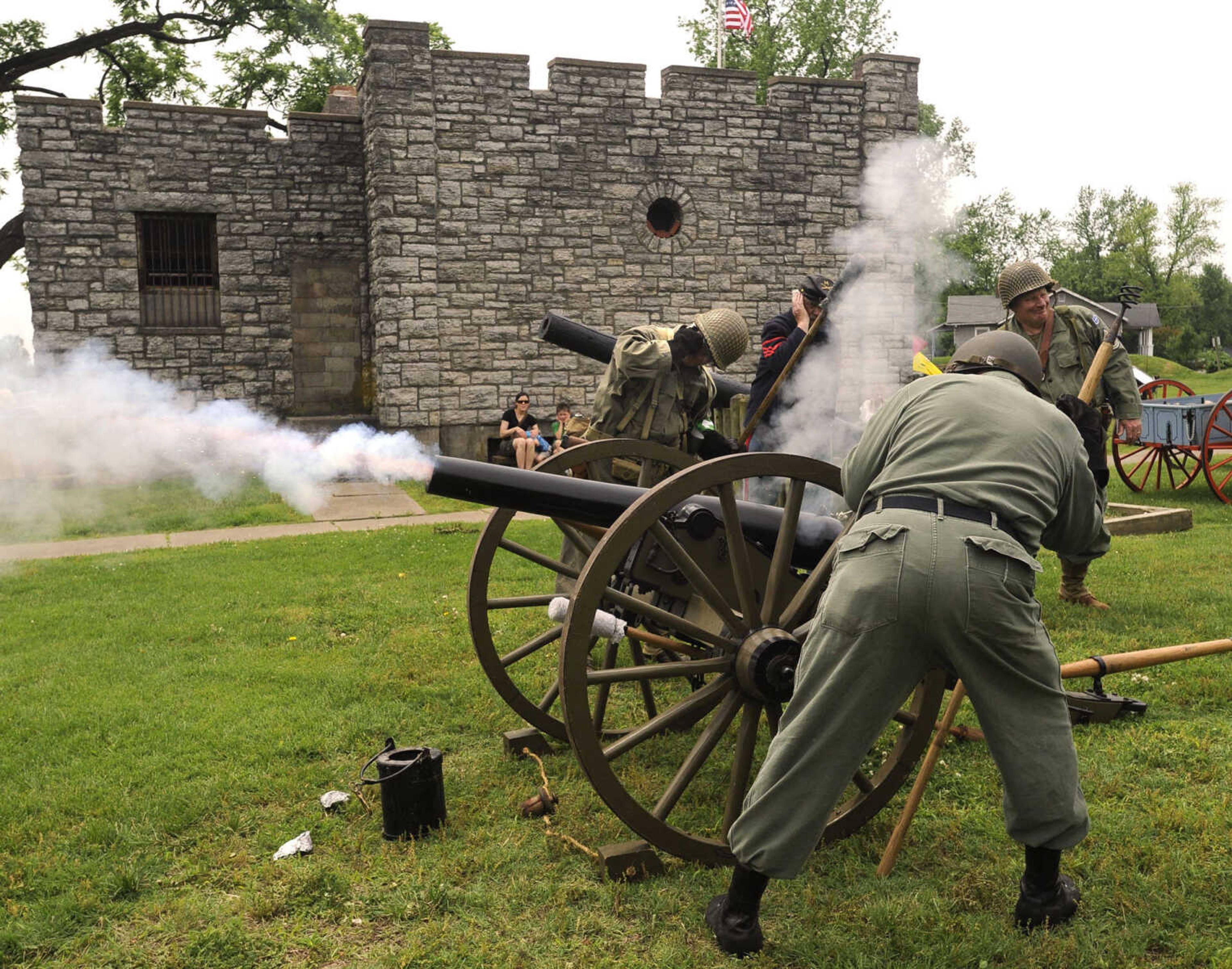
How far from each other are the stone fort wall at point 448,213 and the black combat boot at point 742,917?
1157cm

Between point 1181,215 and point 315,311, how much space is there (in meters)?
73.5

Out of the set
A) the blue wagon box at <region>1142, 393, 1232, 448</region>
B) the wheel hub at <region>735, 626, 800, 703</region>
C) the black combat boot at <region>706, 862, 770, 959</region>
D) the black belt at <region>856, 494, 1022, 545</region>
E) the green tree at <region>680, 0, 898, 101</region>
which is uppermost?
the green tree at <region>680, 0, 898, 101</region>

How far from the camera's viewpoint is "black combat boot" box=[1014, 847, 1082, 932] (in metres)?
2.94

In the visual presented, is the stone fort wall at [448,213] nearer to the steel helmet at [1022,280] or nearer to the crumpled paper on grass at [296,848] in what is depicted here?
the steel helmet at [1022,280]

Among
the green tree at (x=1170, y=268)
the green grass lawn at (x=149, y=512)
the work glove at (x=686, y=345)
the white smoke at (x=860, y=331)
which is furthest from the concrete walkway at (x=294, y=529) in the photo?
the green tree at (x=1170, y=268)

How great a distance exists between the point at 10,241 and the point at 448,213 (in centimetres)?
932

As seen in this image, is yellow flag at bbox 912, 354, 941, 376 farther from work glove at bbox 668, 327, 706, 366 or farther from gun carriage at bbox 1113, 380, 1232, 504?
gun carriage at bbox 1113, 380, 1232, 504

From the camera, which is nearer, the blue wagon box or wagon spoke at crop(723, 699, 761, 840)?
wagon spoke at crop(723, 699, 761, 840)

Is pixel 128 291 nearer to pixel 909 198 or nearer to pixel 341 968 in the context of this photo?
pixel 909 198

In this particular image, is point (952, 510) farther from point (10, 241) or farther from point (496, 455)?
point (10, 241)

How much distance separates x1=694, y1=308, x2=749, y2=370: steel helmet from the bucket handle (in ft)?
8.17

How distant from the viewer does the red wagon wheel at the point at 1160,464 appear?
10852 millimetres

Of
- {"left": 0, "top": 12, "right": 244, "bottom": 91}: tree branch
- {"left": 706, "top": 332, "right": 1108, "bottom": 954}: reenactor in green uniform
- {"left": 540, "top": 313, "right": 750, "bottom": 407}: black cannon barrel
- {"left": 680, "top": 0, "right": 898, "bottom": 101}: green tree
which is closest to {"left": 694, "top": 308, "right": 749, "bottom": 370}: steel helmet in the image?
{"left": 540, "top": 313, "right": 750, "bottom": 407}: black cannon barrel

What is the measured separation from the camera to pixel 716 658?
3451 millimetres
